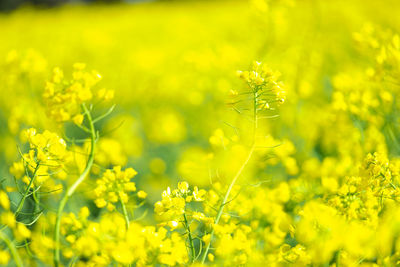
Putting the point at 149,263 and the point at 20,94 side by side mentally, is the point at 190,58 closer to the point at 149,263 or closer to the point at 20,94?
the point at 20,94

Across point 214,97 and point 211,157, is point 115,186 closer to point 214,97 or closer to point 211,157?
point 211,157

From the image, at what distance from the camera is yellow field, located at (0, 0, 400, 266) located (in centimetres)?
94

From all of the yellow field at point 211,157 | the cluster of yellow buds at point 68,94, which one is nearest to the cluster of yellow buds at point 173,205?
the yellow field at point 211,157

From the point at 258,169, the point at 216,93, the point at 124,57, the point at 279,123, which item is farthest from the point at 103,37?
the point at 258,169

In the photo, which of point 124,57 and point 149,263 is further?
point 124,57

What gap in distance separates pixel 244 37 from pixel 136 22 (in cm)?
358

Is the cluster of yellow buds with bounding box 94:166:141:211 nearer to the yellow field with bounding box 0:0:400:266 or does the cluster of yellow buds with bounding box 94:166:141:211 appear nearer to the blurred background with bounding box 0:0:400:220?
the yellow field with bounding box 0:0:400:266

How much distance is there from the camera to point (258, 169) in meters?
1.57

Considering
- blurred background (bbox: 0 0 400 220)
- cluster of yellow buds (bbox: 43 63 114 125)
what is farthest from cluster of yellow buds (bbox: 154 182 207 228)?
cluster of yellow buds (bbox: 43 63 114 125)

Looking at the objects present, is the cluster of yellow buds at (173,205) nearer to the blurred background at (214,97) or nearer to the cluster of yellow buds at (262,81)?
the blurred background at (214,97)

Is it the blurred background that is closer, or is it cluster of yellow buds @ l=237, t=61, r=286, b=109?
cluster of yellow buds @ l=237, t=61, r=286, b=109

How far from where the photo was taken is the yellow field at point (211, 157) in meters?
0.94

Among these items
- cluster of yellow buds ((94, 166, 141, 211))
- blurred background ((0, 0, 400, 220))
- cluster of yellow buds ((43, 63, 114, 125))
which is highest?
cluster of yellow buds ((43, 63, 114, 125))

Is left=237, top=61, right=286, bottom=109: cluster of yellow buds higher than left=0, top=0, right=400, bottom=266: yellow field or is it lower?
higher
